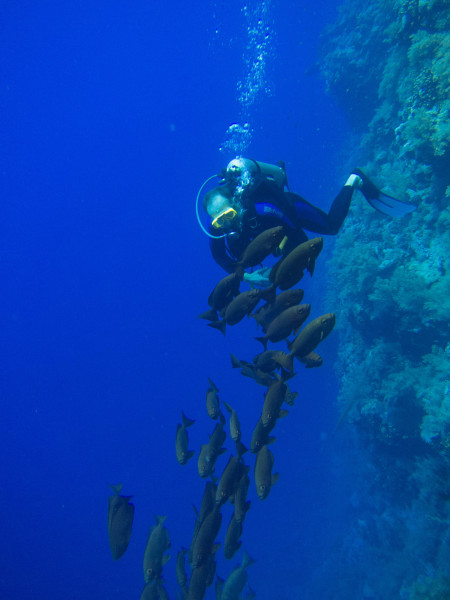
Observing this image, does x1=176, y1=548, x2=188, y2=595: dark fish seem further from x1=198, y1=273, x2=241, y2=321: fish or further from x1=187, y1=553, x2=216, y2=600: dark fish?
x1=198, y1=273, x2=241, y2=321: fish

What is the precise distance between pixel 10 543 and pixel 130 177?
388 ft

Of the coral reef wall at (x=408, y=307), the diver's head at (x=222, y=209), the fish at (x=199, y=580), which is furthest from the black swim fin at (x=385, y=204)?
the fish at (x=199, y=580)

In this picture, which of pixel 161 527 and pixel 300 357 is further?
pixel 161 527

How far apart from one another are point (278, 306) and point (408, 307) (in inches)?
211

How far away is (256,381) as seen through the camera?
2.97 m

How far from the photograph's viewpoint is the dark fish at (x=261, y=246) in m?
2.66

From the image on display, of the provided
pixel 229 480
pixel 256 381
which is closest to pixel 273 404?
pixel 256 381

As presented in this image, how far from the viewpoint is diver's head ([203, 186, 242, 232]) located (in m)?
3.63

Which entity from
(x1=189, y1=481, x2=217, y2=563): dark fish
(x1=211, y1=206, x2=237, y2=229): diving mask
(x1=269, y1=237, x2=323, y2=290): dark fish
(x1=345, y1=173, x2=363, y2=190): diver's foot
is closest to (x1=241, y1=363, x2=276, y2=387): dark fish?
(x1=269, y1=237, x2=323, y2=290): dark fish

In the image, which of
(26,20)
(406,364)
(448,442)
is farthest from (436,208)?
(26,20)

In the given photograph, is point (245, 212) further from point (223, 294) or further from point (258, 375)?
point (258, 375)

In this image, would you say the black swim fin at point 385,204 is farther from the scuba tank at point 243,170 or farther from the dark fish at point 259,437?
the dark fish at point 259,437

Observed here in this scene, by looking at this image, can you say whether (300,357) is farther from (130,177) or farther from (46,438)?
(130,177)

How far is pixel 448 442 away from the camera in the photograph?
5656 mm
